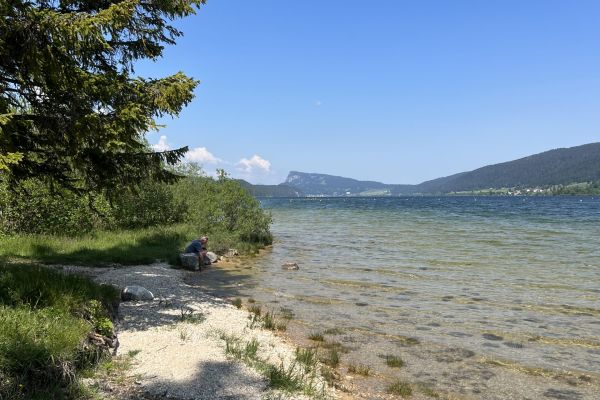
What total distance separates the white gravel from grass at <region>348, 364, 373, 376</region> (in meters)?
1.41

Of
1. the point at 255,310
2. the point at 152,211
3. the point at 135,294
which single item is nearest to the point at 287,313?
the point at 255,310

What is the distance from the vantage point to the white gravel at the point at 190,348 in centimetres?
755

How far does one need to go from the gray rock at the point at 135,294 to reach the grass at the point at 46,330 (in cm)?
323

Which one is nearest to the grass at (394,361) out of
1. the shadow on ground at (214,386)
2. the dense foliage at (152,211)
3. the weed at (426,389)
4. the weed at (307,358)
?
the weed at (426,389)

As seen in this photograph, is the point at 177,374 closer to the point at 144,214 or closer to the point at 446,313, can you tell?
the point at 446,313

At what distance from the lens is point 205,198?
29734 millimetres

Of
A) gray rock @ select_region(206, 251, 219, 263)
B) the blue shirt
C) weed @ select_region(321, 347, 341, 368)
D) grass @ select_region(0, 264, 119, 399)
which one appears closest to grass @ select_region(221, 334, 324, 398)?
weed @ select_region(321, 347, 341, 368)

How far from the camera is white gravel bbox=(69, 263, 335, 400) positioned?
7551 millimetres

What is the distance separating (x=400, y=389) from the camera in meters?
8.97

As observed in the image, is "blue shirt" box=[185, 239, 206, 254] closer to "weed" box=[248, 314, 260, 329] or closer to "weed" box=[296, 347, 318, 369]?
"weed" box=[248, 314, 260, 329]

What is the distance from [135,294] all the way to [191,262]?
824 centimetres

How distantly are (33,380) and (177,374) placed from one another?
2.41 meters

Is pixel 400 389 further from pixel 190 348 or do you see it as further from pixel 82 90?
pixel 82 90

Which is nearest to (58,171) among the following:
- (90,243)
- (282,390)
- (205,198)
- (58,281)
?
(58,281)
